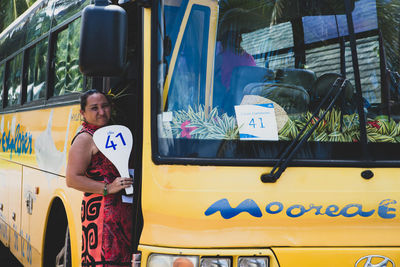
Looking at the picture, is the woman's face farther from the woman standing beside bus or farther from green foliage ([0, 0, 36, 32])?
green foliage ([0, 0, 36, 32])

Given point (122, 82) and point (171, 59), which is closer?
point (171, 59)

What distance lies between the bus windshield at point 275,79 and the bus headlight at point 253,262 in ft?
1.65

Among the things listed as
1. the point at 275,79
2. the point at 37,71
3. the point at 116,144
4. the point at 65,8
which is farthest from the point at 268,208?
the point at 37,71

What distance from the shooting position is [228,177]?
289cm

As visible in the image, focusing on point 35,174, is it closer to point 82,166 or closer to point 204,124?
point 82,166

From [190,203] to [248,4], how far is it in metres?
1.22

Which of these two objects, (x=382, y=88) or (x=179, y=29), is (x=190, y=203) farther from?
(x=382, y=88)

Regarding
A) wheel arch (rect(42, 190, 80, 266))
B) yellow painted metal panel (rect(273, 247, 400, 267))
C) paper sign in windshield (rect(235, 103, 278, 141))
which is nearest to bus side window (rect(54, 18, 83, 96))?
wheel arch (rect(42, 190, 80, 266))

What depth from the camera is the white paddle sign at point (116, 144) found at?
11.2ft

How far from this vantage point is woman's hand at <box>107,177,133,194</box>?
339 centimetres

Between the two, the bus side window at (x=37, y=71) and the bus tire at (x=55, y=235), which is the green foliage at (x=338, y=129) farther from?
the bus side window at (x=37, y=71)

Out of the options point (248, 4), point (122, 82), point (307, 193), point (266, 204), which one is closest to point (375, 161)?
point (307, 193)

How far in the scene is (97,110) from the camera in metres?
3.66

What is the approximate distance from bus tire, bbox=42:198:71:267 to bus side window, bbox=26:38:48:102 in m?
1.18
